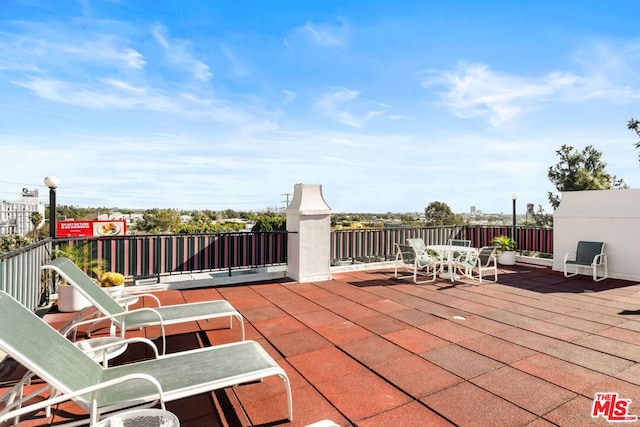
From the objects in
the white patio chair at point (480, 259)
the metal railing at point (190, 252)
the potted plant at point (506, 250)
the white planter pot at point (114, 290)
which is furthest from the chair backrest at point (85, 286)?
the potted plant at point (506, 250)

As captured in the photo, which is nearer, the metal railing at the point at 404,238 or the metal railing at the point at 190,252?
the metal railing at the point at 190,252

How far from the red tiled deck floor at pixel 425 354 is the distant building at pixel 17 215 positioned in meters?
20.9

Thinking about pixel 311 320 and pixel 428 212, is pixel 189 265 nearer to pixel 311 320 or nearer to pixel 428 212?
pixel 311 320

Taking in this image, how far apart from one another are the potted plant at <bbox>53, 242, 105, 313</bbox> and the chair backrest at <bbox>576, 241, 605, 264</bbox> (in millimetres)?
10368

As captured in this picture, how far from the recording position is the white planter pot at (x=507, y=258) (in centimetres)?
1020

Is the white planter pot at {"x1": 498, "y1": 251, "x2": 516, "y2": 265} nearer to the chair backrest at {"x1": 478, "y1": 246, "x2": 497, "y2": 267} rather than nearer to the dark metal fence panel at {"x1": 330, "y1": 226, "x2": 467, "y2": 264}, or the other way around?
the dark metal fence panel at {"x1": 330, "y1": 226, "x2": 467, "y2": 264}

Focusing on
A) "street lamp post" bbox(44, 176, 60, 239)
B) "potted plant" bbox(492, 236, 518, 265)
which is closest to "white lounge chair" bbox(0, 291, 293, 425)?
"street lamp post" bbox(44, 176, 60, 239)

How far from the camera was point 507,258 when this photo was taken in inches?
402

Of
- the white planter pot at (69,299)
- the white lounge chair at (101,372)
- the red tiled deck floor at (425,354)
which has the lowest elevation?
the red tiled deck floor at (425,354)

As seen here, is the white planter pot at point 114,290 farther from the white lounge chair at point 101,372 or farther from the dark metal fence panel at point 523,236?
the dark metal fence panel at point 523,236

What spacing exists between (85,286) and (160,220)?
64.7 meters

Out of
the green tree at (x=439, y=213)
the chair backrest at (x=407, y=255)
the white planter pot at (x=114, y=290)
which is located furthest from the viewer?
the green tree at (x=439, y=213)

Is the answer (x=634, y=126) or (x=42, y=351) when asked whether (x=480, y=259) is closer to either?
(x=42, y=351)

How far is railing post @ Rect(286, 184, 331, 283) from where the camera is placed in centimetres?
757
